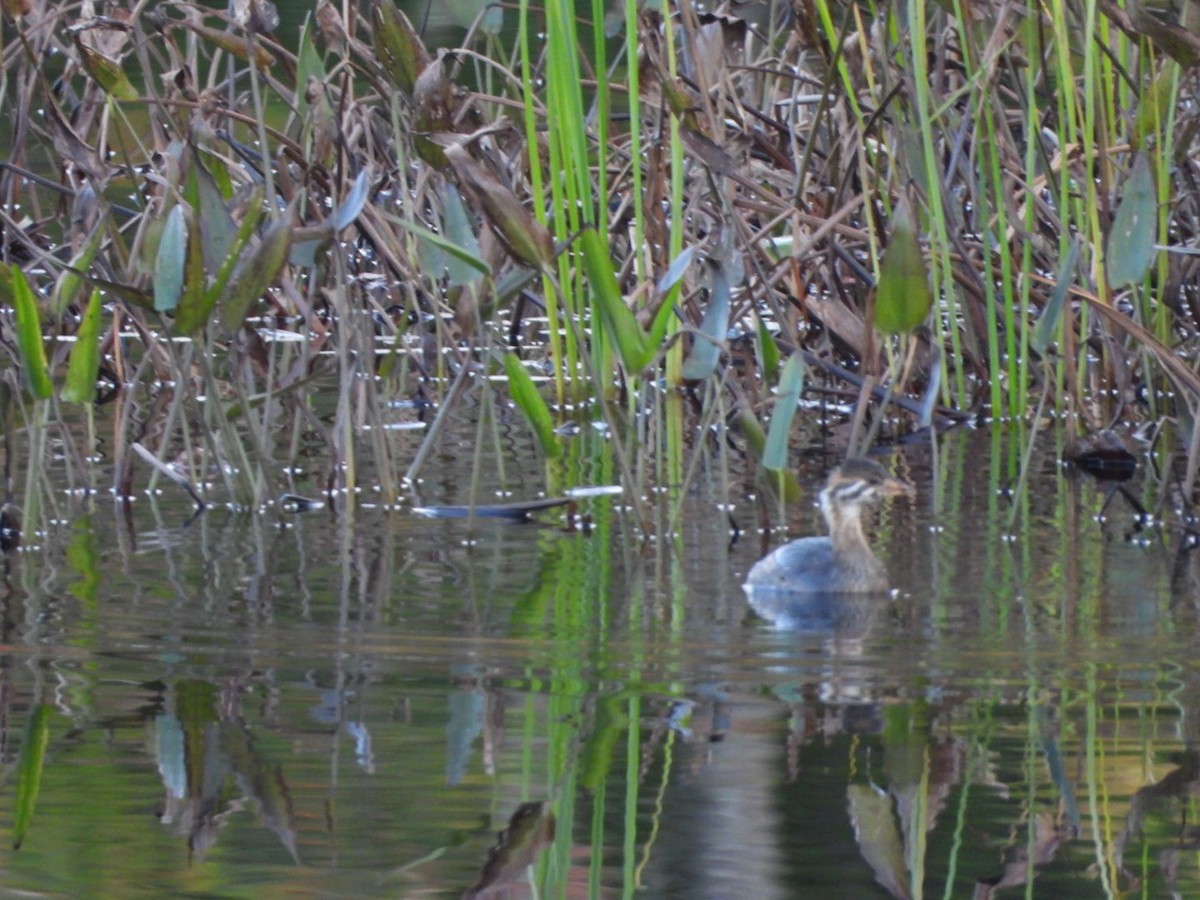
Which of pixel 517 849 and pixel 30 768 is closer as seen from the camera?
pixel 517 849

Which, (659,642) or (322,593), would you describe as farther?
(322,593)

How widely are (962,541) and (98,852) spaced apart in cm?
299

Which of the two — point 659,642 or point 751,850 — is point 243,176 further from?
point 751,850

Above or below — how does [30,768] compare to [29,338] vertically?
below

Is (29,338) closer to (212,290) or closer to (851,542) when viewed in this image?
(212,290)

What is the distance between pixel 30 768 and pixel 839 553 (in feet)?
7.58

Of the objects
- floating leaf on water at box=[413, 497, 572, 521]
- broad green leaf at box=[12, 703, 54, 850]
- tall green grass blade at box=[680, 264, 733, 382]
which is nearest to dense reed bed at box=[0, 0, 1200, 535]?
tall green grass blade at box=[680, 264, 733, 382]

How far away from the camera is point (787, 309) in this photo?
25.4 ft

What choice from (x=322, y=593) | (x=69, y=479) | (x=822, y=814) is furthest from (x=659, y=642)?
(x=69, y=479)

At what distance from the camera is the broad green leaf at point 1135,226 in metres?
5.43

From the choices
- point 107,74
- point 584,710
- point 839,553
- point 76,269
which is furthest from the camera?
point 107,74

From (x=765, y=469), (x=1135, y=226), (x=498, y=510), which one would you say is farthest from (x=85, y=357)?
(x=1135, y=226)

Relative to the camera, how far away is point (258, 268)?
5.11 m

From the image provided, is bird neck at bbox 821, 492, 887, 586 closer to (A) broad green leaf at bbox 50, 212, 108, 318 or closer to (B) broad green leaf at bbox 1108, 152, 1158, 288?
(B) broad green leaf at bbox 1108, 152, 1158, 288
